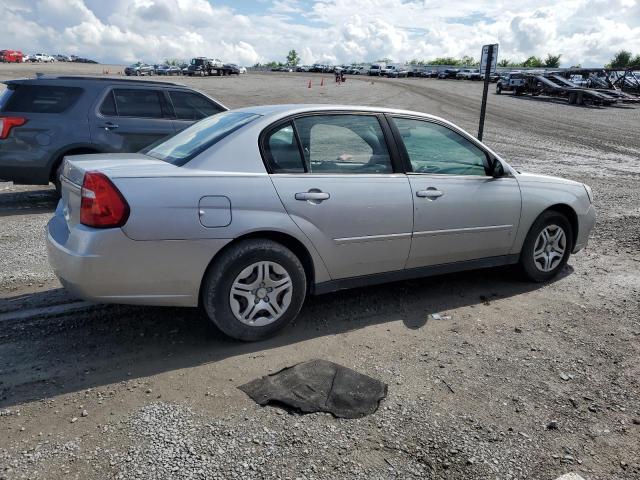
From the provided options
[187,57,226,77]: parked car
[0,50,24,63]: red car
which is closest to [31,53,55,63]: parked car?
[0,50,24,63]: red car

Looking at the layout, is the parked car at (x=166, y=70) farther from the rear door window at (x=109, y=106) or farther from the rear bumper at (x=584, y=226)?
the rear bumper at (x=584, y=226)

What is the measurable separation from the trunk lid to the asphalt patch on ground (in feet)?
5.05

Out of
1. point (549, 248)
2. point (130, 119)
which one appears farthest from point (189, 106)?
point (549, 248)

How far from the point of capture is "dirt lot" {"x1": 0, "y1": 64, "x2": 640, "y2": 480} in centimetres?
280

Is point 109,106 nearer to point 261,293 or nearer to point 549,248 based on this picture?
point 261,293

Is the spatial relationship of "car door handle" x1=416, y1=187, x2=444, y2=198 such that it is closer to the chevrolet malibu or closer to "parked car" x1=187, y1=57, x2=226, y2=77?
the chevrolet malibu

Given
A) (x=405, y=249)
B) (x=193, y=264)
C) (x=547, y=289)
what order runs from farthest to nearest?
(x=547, y=289)
(x=405, y=249)
(x=193, y=264)

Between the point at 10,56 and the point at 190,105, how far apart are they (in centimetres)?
9382

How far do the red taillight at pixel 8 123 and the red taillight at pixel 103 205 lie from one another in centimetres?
487

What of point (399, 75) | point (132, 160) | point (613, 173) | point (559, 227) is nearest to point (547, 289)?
point (559, 227)

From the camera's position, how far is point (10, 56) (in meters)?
86.2

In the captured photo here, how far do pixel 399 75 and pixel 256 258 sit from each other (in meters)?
75.2

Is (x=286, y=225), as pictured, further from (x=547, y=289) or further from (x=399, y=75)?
(x=399, y=75)

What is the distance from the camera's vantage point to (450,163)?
484cm
